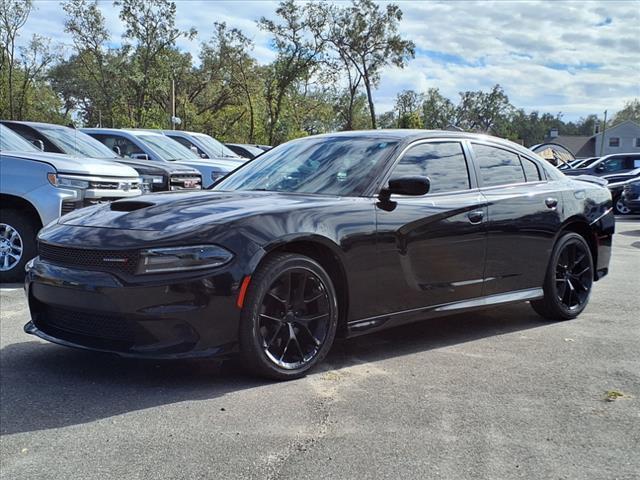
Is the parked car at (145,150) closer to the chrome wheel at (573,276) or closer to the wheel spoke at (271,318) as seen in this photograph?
the chrome wheel at (573,276)

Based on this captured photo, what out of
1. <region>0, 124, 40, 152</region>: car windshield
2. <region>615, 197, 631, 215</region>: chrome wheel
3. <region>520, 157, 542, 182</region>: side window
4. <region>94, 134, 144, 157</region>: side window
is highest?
<region>94, 134, 144, 157</region>: side window

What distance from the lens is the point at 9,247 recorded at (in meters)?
7.00

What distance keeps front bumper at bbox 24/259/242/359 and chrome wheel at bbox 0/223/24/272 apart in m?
3.63

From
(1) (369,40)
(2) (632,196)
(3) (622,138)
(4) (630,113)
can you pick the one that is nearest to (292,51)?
(1) (369,40)

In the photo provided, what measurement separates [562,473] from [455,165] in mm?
2720

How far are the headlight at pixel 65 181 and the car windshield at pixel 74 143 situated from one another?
2.01m

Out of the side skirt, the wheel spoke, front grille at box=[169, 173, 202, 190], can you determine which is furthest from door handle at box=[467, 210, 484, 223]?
front grille at box=[169, 173, 202, 190]

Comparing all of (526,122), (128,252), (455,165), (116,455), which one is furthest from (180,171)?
(526,122)

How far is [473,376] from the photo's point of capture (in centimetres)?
411

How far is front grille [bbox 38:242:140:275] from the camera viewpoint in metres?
3.55

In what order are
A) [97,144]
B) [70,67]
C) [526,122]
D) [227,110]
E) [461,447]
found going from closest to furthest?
[461,447] < [97,144] < [227,110] < [70,67] < [526,122]

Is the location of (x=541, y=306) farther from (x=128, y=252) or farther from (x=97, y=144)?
(x=97, y=144)

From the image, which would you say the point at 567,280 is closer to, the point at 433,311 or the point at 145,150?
the point at 433,311

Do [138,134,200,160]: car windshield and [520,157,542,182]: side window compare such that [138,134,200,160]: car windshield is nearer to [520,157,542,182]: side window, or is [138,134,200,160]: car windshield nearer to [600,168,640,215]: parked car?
[520,157,542,182]: side window
